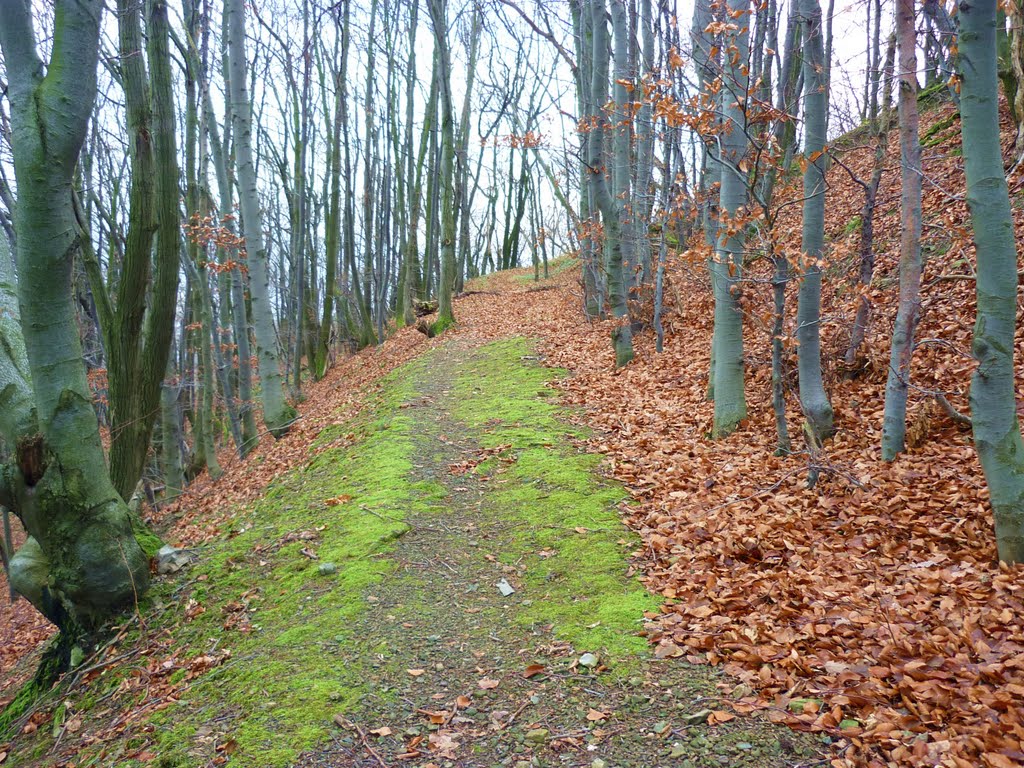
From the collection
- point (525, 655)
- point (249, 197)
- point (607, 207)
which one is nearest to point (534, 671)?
point (525, 655)

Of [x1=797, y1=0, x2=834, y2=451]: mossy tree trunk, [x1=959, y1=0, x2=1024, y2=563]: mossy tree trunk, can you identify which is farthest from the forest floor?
[x1=959, y1=0, x2=1024, y2=563]: mossy tree trunk

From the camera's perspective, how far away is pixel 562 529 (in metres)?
5.11

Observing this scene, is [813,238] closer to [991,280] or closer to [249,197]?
[991,280]

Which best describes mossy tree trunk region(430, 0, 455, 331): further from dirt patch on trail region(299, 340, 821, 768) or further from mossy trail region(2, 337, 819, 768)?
dirt patch on trail region(299, 340, 821, 768)

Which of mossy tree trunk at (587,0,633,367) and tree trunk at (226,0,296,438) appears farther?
tree trunk at (226,0,296,438)

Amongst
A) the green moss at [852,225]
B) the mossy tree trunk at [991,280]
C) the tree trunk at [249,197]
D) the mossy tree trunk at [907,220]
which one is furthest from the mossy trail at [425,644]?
the green moss at [852,225]

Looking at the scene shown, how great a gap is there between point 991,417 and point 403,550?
3957 mm

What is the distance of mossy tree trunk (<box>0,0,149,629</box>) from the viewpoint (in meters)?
3.83

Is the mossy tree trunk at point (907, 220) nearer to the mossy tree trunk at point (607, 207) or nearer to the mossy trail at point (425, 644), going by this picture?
the mossy trail at point (425, 644)

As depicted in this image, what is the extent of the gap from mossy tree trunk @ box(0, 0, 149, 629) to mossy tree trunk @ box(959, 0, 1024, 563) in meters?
4.94

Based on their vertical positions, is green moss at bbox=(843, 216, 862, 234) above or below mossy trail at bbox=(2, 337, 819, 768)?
above

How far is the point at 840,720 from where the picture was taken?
110 inches

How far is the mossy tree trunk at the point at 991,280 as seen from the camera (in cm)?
318

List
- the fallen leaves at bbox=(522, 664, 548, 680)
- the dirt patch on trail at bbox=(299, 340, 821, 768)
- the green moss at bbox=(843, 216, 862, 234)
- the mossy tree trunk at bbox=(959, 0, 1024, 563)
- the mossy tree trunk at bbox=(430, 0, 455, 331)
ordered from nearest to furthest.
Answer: the dirt patch on trail at bbox=(299, 340, 821, 768)
the mossy tree trunk at bbox=(959, 0, 1024, 563)
the fallen leaves at bbox=(522, 664, 548, 680)
the green moss at bbox=(843, 216, 862, 234)
the mossy tree trunk at bbox=(430, 0, 455, 331)
